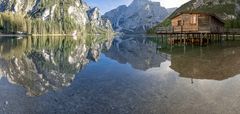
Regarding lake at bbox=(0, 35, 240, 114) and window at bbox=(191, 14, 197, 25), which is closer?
lake at bbox=(0, 35, 240, 114)

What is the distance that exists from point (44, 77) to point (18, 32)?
172187mm

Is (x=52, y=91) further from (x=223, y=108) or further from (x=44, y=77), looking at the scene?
(x=223, y=108)

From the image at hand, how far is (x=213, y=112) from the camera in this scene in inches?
585

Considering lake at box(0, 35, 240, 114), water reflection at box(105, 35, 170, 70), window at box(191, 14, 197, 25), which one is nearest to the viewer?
lake at box(0, 35, 240, 114)

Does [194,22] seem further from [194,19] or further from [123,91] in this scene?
[123,91]

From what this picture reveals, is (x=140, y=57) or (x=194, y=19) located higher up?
(x=194, y=19)

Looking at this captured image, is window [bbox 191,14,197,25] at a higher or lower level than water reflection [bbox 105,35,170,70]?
higher

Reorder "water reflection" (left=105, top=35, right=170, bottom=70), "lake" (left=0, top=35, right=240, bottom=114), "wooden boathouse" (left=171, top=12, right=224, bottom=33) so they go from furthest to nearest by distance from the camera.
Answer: "wooden boathouse" (left=171, top=12, right=224, bottom=33) < "water reflection" (left=105, top=35, right=170, bottom=70) < "lake" (left=0, top=35, right=240, bottom=114)

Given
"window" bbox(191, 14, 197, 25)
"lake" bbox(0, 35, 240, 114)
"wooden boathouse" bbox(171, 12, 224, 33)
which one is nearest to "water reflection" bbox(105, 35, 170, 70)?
"lake" bbox(0, 35, 240, 114)

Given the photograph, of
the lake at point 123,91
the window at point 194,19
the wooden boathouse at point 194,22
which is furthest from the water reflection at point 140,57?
the window at point 194,19

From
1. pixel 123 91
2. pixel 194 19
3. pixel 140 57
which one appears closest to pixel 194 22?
pixel 194 19

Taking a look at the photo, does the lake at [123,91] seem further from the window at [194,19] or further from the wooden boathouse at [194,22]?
the window at [194,19]

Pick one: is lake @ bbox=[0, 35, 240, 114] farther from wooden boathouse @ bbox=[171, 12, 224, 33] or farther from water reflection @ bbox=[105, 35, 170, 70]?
wooden boathouse @ bbox=[171, 12, 224, 33]

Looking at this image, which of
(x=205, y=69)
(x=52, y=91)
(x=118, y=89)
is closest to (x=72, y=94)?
(x=52, y=91)
